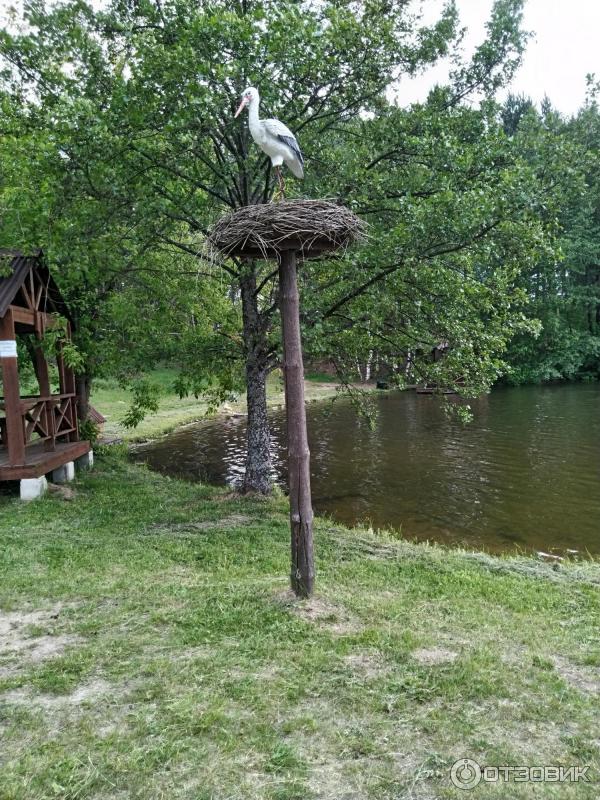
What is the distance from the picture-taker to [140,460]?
587 inches

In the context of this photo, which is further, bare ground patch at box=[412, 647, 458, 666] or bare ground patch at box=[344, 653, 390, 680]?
bare ground patch at box=[412, 647, 458, 666]

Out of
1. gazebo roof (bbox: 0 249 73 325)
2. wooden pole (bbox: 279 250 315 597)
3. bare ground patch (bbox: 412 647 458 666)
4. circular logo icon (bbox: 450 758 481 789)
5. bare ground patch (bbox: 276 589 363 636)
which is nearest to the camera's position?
circular logo icon (bbox: 450 758 481 789)

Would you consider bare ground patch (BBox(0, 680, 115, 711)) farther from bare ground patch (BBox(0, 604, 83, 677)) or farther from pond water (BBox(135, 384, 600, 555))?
pond water (BBox(135, 384, 600, 555))

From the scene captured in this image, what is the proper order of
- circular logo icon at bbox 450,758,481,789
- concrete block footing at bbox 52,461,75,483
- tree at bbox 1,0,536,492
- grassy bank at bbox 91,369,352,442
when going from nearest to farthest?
circular logo icon at bbox 450,758,481,789 → tree at bbox 1,0,536,492 → concrete block footing at bbox 52,461,75,483 → grassy bank at bbox 91,369,352,442

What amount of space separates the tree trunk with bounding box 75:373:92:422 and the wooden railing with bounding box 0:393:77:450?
1.03m

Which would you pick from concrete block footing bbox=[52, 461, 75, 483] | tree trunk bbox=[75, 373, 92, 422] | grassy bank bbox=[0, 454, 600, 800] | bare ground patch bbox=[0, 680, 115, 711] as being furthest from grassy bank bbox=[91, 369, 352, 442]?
bare ground patch bbox=[0, 680, 115, 711]

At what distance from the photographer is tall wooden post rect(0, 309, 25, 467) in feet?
28.2

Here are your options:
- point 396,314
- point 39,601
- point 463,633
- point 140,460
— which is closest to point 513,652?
point 463,633

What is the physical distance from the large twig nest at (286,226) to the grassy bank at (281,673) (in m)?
3.09

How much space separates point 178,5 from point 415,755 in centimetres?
840

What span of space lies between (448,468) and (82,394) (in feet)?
Result: 28.5

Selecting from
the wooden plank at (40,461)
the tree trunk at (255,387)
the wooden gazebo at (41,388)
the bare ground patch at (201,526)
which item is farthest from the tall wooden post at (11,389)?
the tree trunk at (255,387)

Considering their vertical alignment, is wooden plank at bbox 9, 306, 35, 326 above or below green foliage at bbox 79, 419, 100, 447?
above

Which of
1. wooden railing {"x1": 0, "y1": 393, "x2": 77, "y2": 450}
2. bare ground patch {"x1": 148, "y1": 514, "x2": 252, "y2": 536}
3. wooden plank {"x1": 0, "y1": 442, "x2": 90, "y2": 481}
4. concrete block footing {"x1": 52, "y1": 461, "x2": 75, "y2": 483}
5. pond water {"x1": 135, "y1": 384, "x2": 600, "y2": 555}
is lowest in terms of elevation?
pond water {"x1": 135, "y1": 384, "x2": 600, "y2": 555}
